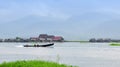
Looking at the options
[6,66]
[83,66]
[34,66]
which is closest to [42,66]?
[34,66]

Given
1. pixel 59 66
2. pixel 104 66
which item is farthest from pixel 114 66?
pixel 59 66

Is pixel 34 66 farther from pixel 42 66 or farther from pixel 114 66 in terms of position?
pixel 114 66

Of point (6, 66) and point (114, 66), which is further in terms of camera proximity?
point (114, 66)

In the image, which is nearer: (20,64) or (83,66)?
(20,64)

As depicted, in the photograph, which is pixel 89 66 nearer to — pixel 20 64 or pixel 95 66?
pixel 95 66

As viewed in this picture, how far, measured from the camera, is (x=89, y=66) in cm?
4388

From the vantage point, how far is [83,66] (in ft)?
144

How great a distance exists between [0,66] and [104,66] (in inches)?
674

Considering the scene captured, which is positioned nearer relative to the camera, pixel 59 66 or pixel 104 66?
pixel 59 66

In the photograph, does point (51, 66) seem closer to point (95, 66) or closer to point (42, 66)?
point (42, 66)

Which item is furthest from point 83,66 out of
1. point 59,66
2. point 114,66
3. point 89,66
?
point 59,66

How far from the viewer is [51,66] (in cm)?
2931

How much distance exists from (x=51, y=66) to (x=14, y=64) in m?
2.63

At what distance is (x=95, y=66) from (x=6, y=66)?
53.6 ft
